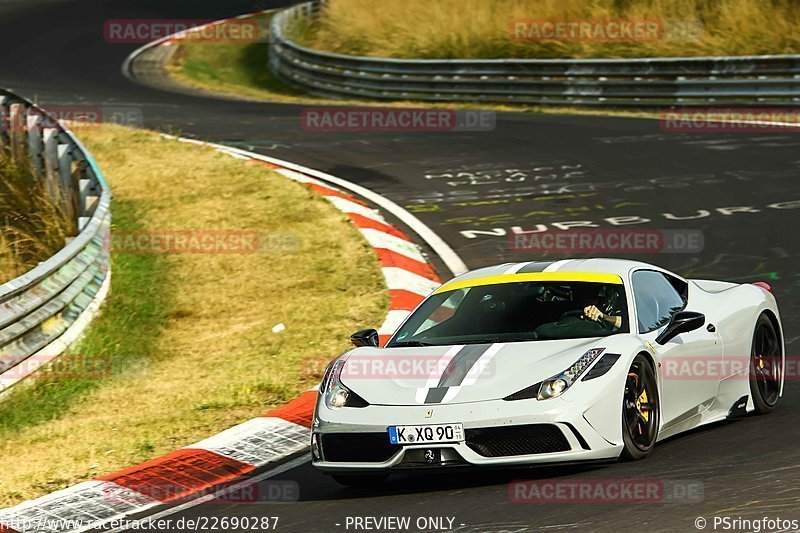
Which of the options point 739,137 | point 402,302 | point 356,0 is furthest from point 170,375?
point 356,0

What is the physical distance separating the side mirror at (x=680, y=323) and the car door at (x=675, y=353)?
0.13ft

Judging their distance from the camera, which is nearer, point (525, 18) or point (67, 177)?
point (67, 177)

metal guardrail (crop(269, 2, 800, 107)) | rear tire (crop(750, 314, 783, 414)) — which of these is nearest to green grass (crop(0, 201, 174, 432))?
rear tire (crop(750, 314, 783, 414))

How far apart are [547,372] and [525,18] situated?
80.7 feet

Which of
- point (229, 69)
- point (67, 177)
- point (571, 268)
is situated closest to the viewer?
point (571, 268)

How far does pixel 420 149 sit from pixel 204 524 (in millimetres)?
13506

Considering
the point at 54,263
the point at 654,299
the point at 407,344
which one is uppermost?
the point at 654,299

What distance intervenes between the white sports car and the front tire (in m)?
0.01

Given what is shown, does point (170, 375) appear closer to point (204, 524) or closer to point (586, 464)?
point (204, 524)

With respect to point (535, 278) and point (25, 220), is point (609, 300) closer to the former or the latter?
point (535, 278)

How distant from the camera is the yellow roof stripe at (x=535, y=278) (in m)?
7.86

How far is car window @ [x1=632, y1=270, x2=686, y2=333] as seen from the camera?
303 inches

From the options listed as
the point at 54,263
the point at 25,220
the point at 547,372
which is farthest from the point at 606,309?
the point at 25,220

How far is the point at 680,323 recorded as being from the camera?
7520 millimetres
